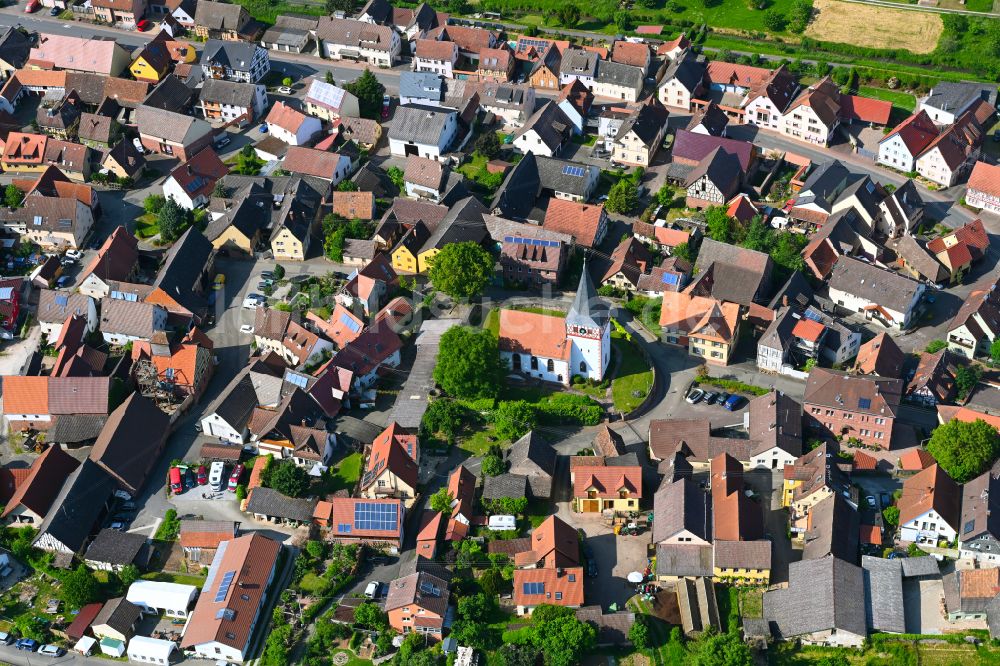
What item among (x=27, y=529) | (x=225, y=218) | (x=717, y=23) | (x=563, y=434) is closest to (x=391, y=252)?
(x=225, y=218)

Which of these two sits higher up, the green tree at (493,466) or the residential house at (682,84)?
the residential house at (682,84)

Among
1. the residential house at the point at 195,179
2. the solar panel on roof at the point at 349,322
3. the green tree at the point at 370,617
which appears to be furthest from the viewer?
the residential house at the point at 195,179

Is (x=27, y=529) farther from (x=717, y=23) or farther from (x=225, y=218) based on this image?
(x=717, y=23)

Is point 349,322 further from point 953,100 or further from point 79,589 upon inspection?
point 953,100

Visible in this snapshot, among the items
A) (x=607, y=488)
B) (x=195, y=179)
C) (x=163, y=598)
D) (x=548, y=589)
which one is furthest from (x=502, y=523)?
(x=195, y=179)

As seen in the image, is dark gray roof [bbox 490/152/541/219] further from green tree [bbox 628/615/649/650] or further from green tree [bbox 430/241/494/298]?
green tree [bbox 628/615/649/650]

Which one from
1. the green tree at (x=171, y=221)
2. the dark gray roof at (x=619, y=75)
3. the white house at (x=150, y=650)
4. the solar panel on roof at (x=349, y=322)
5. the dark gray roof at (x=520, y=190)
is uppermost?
the dark gray roof at (x=619, y=75)

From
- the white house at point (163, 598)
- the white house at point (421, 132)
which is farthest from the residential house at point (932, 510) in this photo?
the white house at point (421, 132)

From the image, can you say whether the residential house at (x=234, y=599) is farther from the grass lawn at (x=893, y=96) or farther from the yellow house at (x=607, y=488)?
the grass lawn at (x=893, y=96)
